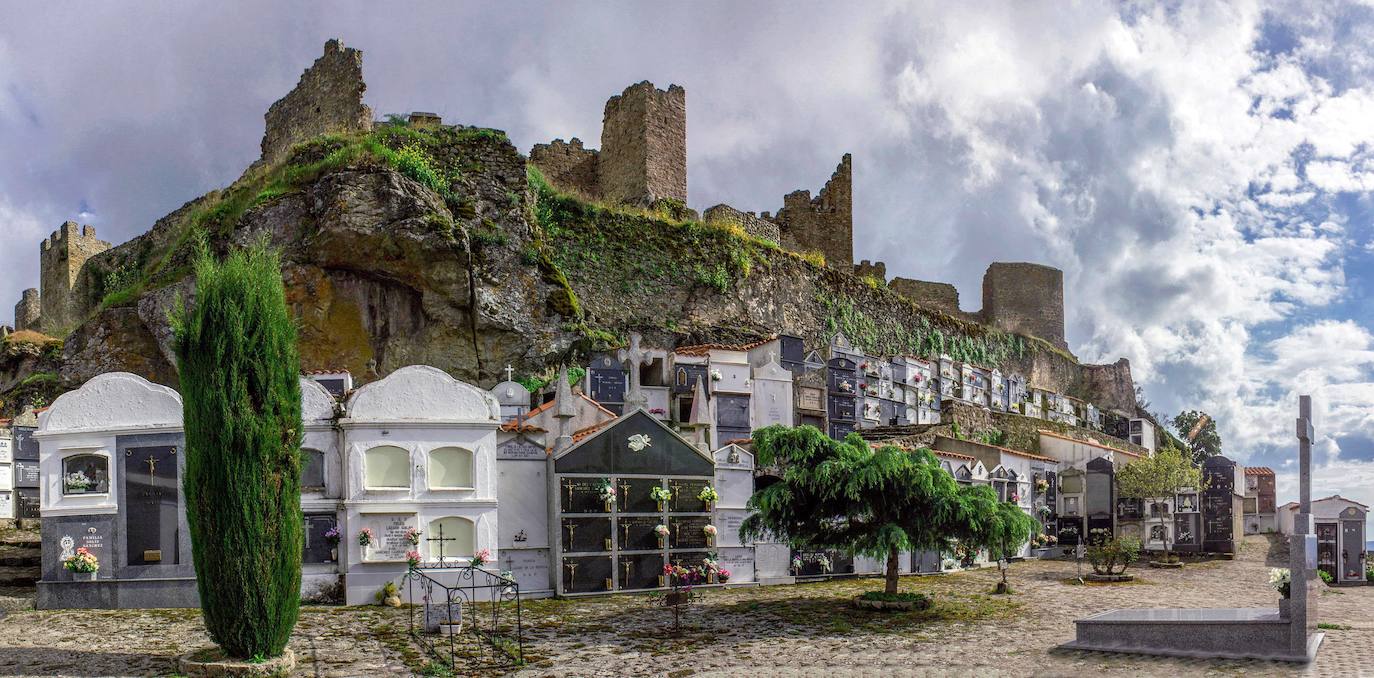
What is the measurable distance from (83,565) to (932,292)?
132 ft

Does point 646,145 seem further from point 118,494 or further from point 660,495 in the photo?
point 118,494

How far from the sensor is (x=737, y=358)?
27.5m

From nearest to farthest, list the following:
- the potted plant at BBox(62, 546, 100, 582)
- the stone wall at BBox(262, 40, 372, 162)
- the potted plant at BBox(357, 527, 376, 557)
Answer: the potted plant at BBox(62, 546, 100, 582)
the potted plant at BBox(357, 527, 376, 557)
the stone wall at BBox(262, 40, 372, 162)

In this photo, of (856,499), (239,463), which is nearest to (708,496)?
(856,499)

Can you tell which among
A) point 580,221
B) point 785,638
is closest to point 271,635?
point 785,638

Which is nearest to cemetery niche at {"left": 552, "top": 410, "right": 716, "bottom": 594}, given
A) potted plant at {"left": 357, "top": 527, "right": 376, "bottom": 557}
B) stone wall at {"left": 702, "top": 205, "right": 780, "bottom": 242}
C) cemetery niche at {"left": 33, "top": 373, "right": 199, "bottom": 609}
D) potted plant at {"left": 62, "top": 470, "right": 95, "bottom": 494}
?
potted plant at {"left": 357, "top": 527, "right": 376, "bottom": 557}

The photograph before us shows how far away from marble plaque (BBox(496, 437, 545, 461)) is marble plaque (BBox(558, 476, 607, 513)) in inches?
29.5

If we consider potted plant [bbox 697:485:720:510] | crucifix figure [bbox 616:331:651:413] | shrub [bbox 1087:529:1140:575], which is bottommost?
shrub [bbox 1087:529:1140:575]

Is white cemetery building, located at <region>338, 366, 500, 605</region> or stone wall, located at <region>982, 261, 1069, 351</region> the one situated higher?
stone wall, located at <region>982, 261, 1069, 351</region>

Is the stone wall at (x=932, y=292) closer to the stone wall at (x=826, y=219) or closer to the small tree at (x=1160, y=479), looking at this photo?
the stone wall at (x=826, y=219)

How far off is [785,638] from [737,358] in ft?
41.8

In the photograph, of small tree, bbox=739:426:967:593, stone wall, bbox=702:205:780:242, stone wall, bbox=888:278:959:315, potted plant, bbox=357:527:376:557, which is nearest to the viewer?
small tree, bbox=739:426:967:593

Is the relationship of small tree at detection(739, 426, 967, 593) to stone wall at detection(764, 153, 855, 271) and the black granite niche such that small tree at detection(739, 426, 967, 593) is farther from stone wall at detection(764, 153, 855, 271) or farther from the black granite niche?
stone wall at detection(764, 153, 855, 271)

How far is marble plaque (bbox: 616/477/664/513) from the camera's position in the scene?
20.1 m
